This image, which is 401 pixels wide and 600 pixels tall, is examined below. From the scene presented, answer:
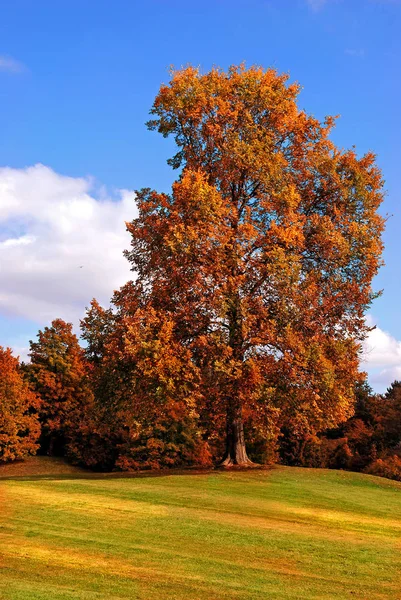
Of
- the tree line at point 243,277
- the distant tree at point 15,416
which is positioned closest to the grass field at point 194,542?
the tree line at point 243,277

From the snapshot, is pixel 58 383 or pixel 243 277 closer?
pixel 243 277

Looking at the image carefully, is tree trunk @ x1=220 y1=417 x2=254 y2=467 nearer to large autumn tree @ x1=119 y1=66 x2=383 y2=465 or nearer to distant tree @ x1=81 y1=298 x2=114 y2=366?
large autumn tree @ x1=119 y1=66 x2=383 y2=465

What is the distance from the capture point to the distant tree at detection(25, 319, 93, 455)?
177ft

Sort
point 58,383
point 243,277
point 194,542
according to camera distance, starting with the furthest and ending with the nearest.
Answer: point 58,383 → point 243,277 → point 194,542

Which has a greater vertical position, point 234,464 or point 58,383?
point 58,383

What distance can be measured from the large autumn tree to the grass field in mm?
4190

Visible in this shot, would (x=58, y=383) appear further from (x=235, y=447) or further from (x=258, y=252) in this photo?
(x=258, y=252)

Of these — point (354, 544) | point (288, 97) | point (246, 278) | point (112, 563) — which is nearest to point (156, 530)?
point (112, 563)

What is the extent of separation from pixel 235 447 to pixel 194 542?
15.7 metres

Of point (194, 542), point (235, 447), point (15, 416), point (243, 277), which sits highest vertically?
point (243, 277)

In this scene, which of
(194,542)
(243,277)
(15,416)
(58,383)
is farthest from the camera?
(58,383)

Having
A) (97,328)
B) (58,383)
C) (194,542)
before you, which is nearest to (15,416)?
(58,383)

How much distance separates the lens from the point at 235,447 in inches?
1136

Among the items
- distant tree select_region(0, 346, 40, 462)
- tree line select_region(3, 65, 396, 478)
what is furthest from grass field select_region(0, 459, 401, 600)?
distant tree select_region(0, 346, 40, 462)
